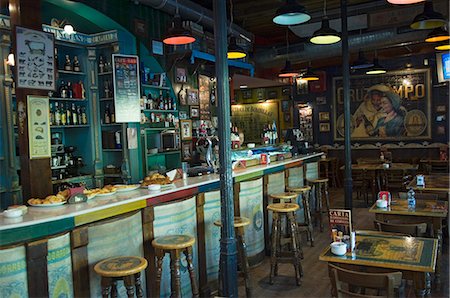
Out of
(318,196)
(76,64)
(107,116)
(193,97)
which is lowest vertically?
(318,196)

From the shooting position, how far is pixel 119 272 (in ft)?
8.93

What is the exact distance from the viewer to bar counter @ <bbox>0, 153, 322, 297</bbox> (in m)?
2.65

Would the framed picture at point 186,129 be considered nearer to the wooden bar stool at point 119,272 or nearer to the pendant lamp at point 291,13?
the pendant lamp at point 291,13

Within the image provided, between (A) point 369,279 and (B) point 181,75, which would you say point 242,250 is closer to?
(A) point 369,279

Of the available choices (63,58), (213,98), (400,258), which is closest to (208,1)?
(213,98)

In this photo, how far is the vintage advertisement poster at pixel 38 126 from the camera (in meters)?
4.14

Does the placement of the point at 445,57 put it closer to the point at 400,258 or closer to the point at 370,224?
the point at 370,224

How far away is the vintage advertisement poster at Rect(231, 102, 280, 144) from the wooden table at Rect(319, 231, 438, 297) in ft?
32.2

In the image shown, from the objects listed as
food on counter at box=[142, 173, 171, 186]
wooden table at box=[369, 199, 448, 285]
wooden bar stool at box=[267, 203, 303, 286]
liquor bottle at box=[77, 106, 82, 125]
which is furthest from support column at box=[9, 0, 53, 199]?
wooden table at box=[369, 199, 448, 285]

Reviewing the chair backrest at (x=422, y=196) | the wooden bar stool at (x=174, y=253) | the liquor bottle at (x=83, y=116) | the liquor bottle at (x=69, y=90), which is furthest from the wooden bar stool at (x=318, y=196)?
the liquor bottle at (x=69, y=90)

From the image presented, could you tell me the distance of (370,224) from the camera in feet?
22.2

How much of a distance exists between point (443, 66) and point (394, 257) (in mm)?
8923

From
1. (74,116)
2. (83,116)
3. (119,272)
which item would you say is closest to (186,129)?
(83,116)

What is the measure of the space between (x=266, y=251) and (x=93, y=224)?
2.96 meters
